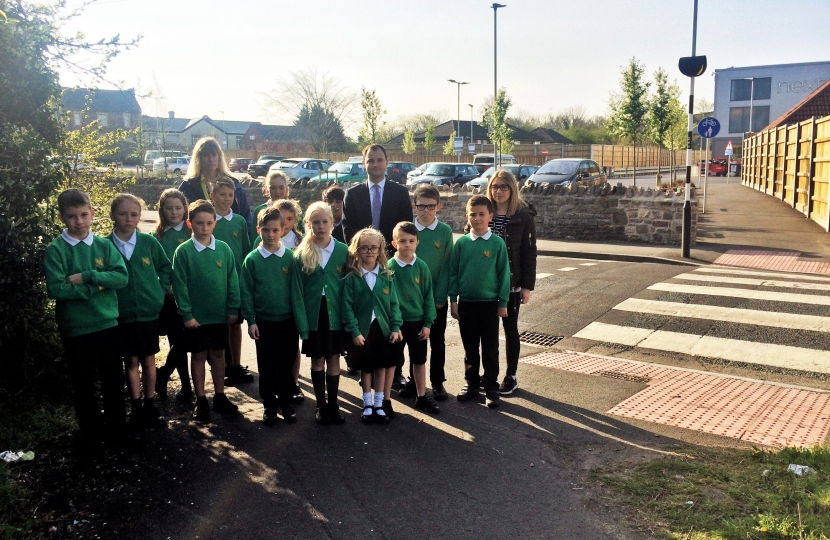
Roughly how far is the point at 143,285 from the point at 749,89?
76.7 m

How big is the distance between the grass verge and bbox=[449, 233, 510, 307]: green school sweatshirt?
175 centimetres

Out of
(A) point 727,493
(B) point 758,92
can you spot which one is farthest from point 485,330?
(B) point 758,92

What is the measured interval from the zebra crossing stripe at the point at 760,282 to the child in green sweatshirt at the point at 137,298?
897 cm

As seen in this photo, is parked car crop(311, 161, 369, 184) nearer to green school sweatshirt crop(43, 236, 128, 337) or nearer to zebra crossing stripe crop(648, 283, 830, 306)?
zebra crossing stripe crop(648, 283, 830, 306)

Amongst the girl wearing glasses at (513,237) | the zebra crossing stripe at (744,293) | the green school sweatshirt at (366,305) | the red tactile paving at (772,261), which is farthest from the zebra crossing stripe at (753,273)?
the green school sweatshirt at (366,305)

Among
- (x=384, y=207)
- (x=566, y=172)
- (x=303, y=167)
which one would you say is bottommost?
(x=384, y=207)

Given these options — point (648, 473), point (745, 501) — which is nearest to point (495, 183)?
point (648, 473)

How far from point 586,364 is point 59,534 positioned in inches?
195

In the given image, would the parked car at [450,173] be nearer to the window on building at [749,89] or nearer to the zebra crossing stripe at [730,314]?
the zebra crossing stripe at [730,314]

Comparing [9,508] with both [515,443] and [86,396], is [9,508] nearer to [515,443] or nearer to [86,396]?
[86,396]

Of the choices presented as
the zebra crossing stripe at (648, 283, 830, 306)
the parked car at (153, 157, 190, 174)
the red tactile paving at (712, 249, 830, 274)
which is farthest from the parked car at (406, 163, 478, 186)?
the zebra crossing stripe at (648, 283, 830, 306)

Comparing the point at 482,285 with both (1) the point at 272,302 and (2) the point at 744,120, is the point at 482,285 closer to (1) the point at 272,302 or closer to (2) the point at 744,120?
(1) the point at 272,302

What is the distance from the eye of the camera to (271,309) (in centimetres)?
523

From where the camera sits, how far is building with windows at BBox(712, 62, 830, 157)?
6875cm
